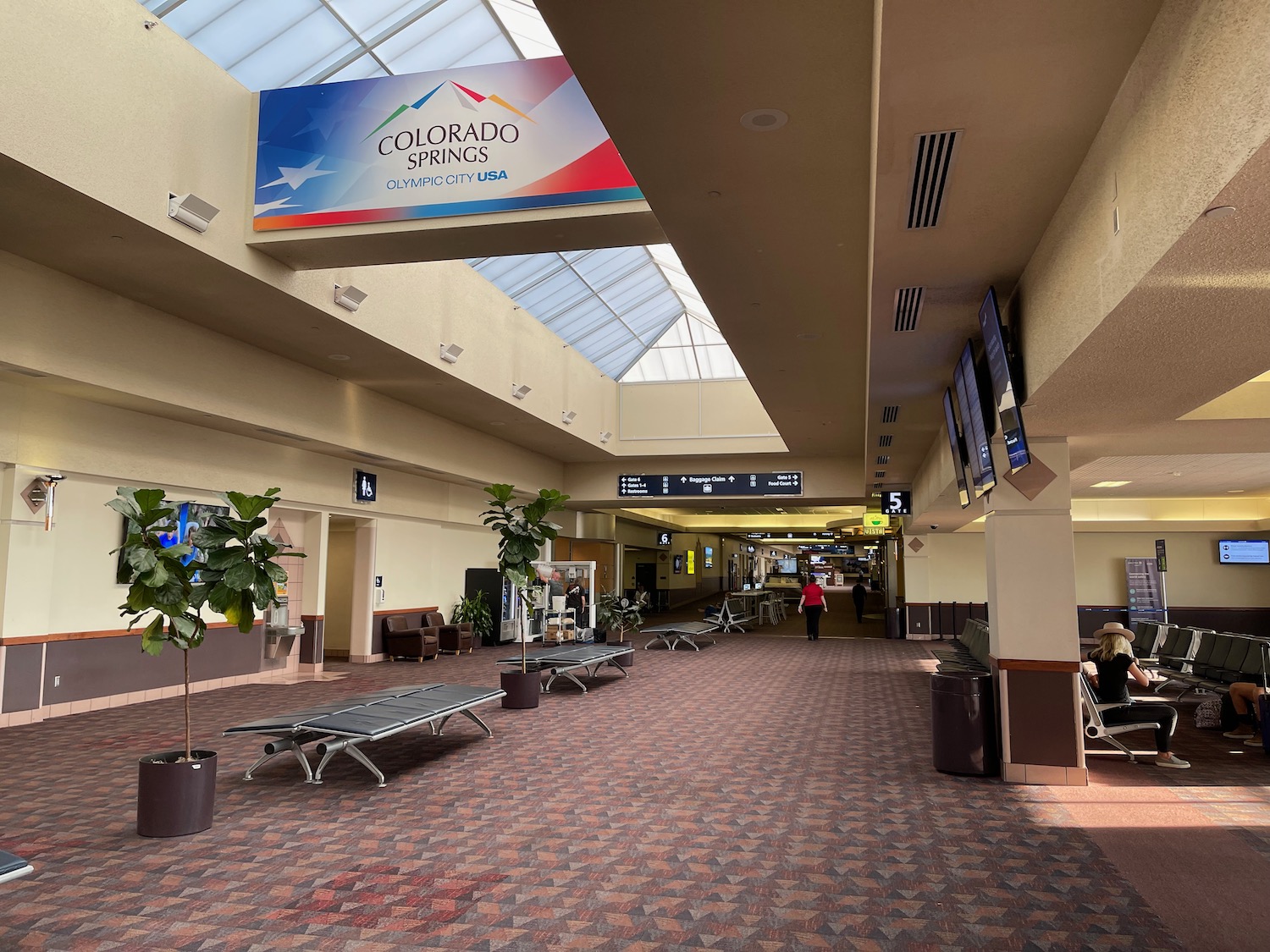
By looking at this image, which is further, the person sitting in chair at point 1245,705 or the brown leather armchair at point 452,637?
the brown leather armchair at point 452,637

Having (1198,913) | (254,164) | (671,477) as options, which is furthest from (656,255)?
(1198,913)

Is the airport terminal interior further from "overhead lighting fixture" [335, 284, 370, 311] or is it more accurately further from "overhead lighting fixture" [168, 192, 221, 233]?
"overhead lighting fixture" [335, 284, 370, 311]

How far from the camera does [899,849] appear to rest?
473cm

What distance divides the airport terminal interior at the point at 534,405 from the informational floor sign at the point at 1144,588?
6453mm

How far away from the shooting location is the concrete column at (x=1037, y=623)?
645 cm

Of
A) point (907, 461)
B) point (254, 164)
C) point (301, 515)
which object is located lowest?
point (301, 515)

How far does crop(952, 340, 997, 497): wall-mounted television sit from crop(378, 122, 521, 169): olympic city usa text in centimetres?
409

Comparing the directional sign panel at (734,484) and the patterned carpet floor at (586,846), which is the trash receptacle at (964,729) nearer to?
the patterned carpet floor at (586,846)

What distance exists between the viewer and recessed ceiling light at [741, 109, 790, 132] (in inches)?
150

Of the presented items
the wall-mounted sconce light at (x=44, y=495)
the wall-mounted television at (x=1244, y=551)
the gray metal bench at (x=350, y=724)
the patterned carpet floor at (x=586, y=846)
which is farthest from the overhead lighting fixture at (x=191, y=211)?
the wall-mounted television at (x=1244, y=551)

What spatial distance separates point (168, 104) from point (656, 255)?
9596 mm

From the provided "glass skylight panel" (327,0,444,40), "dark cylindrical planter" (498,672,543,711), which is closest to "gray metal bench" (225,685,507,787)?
"dark cylindrical planter" (498,672,543,711)

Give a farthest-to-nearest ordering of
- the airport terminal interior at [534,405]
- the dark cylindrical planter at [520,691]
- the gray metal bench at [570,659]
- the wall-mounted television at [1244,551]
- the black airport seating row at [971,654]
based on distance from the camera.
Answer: the wall-mounted television at [1244,551]
the gray metal bench at [570,659]
the black airport seating row at [971,654]
the dark cylindrical planter at [520,691]
the airport terminal interior at [534,405]

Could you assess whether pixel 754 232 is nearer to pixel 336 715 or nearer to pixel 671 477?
pixel 336 715
